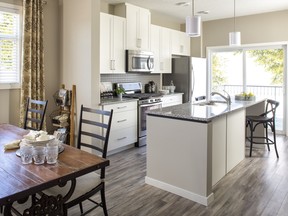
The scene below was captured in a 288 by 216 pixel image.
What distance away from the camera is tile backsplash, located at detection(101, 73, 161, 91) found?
5038 millimetres

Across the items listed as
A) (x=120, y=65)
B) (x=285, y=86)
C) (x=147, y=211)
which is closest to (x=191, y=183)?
(x=147, y=211)

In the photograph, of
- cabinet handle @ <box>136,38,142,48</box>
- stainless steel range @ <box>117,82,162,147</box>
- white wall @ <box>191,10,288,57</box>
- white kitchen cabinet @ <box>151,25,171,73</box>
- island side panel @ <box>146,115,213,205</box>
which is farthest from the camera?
white wall @ <box>191,10,288,57</box>

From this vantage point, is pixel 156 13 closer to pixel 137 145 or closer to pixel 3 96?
pixel 137 145

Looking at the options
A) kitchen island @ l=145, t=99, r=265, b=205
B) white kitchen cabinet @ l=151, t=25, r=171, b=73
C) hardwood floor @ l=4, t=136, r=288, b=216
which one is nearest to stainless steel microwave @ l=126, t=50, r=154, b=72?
white kitchen cabinet @ l=151, t=25, r=171, b=73

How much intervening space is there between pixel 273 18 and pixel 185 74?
2344 mm

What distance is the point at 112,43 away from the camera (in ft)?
15.1

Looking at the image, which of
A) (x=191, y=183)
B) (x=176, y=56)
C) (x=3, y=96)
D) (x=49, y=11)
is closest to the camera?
(x=191, y=183)

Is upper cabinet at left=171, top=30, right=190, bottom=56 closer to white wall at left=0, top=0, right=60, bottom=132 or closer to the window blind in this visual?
white wall at left=0, top=0, right=60, bottom=132

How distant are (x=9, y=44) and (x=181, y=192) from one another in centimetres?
322

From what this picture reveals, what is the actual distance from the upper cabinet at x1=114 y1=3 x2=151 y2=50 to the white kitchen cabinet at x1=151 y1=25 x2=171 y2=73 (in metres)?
0.25

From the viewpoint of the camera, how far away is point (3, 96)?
12.5ft

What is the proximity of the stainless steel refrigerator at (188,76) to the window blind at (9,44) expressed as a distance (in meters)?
3.56

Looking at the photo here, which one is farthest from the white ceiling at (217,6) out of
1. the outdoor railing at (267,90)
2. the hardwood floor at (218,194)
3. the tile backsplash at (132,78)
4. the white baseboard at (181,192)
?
the white baseboard at (181,192)

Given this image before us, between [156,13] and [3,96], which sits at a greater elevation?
[156,13]
